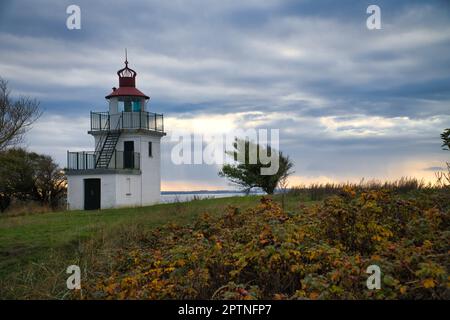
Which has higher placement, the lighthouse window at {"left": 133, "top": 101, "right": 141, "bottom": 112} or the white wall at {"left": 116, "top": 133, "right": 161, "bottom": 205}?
the lighthouse window at {"left": 133, "top": 101, "right": 141, "bottom": 112}

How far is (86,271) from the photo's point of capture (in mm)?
9508

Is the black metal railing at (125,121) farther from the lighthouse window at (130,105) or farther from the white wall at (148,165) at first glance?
the white wall at (148,165)

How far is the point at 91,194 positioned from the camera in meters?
35.2

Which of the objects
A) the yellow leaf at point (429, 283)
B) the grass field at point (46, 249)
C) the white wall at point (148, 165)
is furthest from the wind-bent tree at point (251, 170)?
the yellow leaf at point (429, 283)

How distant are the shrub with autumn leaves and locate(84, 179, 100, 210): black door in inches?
1005

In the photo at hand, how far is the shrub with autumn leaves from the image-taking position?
6297 millimetres

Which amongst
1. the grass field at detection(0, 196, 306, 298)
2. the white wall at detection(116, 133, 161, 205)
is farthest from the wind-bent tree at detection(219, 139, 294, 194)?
the grass field at detection(0, 196, 306, 298)

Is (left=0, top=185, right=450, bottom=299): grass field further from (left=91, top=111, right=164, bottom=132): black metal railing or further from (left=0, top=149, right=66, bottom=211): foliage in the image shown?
(left=0, top=149, right=66, bottom=211): foliage

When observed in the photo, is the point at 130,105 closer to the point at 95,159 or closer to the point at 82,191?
the point at 95,159

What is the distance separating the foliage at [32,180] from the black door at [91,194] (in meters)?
8.73

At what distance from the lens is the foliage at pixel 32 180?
4306cm
